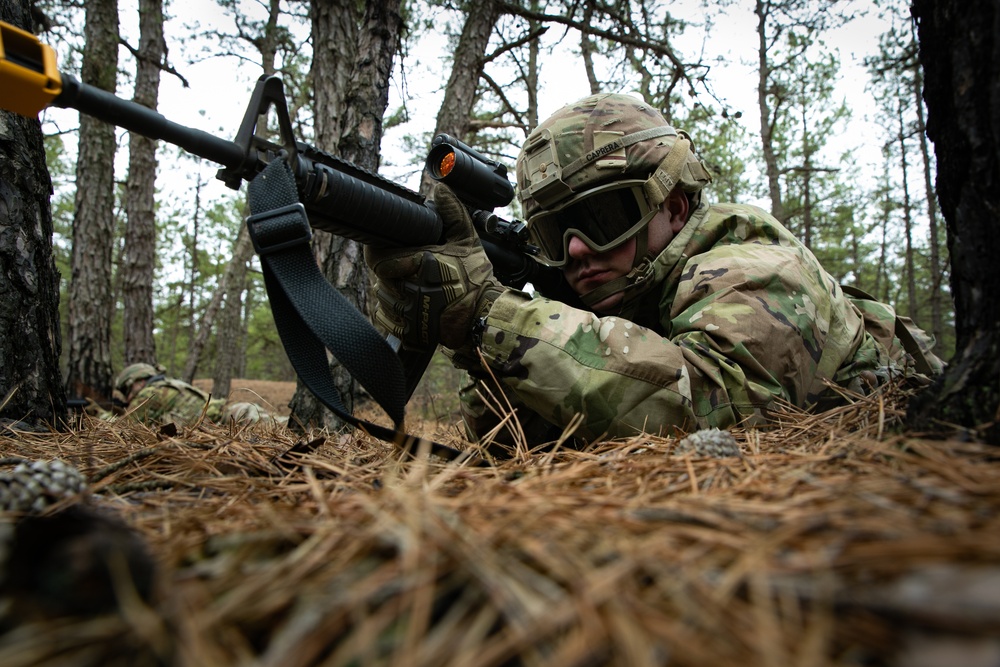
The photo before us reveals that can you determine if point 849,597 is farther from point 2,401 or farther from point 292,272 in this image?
point 2,401

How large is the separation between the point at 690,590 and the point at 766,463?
2.07 ft

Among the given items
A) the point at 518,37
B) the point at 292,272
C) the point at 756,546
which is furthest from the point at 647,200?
the point at 518,37

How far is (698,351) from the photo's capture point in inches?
68.3

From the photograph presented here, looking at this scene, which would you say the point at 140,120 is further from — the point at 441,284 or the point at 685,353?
the point at 685,353

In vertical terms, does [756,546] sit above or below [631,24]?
below

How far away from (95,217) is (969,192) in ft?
23.9

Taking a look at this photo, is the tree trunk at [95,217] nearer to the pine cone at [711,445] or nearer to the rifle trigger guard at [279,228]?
the rifle trigger guard at [279,228]

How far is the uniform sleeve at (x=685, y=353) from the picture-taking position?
1.64 metres

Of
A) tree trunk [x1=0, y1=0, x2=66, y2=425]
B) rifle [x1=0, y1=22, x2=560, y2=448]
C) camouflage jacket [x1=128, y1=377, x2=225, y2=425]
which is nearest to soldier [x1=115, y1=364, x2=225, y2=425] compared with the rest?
camouflage jacket [x1=128, y1=377, x2=225, y2=425]

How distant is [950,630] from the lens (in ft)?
1.28

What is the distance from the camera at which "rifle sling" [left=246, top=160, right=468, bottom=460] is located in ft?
5.23

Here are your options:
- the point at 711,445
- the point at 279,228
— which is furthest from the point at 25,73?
the point at 711,445

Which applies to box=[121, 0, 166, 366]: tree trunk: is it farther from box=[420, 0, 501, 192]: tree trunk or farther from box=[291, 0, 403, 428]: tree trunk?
box=[291, 0, 403, 428]: tree trunk

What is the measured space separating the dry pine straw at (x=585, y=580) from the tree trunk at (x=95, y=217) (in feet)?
19.8
